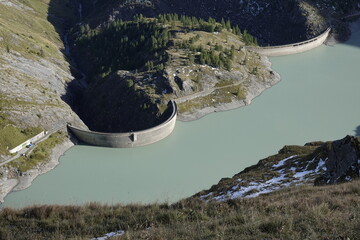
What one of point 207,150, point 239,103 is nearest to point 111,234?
point 207,150

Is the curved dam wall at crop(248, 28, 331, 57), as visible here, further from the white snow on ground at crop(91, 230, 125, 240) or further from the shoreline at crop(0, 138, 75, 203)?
the white snow on ground at crop(91, 230, 125, 240)

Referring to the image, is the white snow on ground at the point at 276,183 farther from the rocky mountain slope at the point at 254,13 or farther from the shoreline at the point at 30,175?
the rocky mountain slope at the point at 254,13

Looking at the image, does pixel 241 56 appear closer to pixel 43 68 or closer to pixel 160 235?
pixel 43 68

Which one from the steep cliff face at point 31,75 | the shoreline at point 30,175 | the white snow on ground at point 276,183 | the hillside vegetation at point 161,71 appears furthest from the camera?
the hillside vegetation at point 161,71

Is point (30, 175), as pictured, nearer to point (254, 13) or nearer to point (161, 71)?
point (161, 71)

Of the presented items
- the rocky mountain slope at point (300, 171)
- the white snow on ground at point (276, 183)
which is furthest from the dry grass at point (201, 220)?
the white snow on ground at point (276, 183)

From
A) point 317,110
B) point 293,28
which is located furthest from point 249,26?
point 317,110
